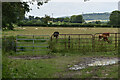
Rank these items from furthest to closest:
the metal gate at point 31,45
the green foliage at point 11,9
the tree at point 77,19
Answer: the tree at point 77,19
the green foliage at point 11,9
the metal gate at point 31,45

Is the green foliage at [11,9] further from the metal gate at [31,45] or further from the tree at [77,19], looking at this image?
the tree at [77,19]

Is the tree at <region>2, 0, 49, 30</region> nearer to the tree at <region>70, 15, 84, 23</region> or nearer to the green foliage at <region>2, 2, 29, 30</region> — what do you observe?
the green foliage at <region>2, 2, 29, 30</region>

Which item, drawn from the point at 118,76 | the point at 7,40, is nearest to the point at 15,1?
the point at 7,40

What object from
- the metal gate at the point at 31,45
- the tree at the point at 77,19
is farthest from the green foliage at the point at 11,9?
the tree at the point at 77,19

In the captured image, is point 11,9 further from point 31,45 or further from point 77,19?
point 77,19

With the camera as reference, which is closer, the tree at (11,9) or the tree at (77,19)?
the tree at (11,9)

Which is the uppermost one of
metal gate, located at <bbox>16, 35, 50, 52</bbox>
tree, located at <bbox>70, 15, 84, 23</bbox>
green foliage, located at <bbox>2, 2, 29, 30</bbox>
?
tree, located at <bbox>70, 15, 84, 23</bbox>

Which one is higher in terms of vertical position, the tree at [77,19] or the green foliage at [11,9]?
the tree at [77,19]

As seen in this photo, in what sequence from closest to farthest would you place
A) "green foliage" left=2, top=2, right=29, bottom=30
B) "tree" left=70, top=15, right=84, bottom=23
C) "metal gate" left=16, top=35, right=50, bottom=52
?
"metal gate" left=16, top=35, right=50, bottom=52, "green foliage" left=2, top=2, right=29, bottom=30, "tree" left=70, top=15, right=84, bottom=23

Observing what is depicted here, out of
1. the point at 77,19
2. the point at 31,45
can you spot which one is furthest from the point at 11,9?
the point at 77,19

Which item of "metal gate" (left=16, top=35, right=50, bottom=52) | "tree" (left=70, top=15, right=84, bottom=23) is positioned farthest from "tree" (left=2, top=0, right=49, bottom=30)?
"tree" (left=70, top=15, right=84, bottom=23)

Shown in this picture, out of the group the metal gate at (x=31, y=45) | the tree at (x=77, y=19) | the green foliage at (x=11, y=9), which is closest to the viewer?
the metal gate at (x=31, y=45)

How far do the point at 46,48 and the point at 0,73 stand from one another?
1052 cm

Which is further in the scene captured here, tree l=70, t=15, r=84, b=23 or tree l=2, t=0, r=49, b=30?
tree l=70, t=15, r=84, b=23
